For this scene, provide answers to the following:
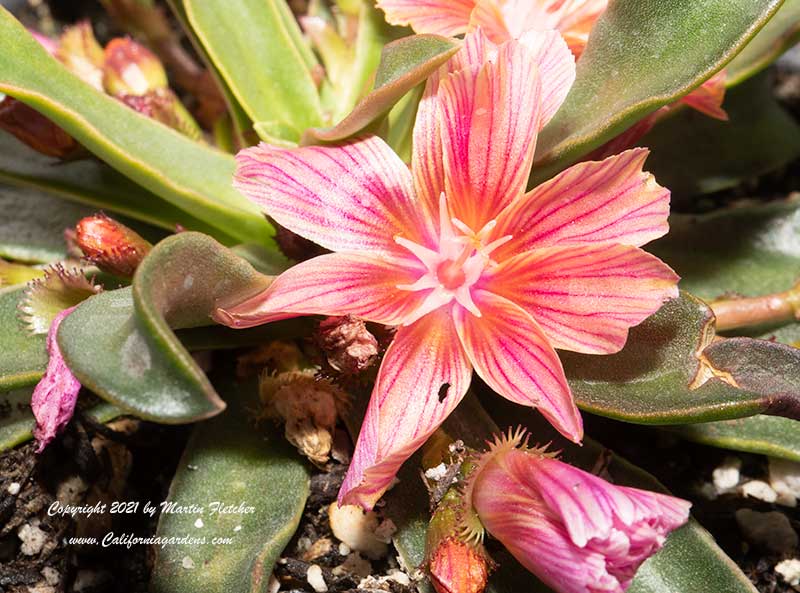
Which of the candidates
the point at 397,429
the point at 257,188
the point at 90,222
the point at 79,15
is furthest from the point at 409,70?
the point at 79,15

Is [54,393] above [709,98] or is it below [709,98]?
below

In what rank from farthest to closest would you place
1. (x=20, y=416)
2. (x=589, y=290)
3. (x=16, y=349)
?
(x=20, y=416)
(x=16, y=349)
(x=589, y=290)

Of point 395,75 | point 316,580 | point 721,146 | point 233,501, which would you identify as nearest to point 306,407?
point 233,501

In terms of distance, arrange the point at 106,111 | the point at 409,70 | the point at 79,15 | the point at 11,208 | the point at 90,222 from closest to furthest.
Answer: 1. the point at 409,70
2. the point at 90,222
3. the point at 106,111
4. the point at 11,208
5. the point at 79,15

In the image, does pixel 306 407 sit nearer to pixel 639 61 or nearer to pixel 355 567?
pixel 355 567

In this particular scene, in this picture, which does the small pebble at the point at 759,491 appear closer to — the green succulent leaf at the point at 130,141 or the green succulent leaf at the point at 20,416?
the green succulent leaf at the point at 130,141

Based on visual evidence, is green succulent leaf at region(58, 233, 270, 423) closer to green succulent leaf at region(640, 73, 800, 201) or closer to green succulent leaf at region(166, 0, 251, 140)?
green succulent leaf at region(166, 0, 251, 140)

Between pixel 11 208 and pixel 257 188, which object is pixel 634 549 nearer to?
pixel 257 188
